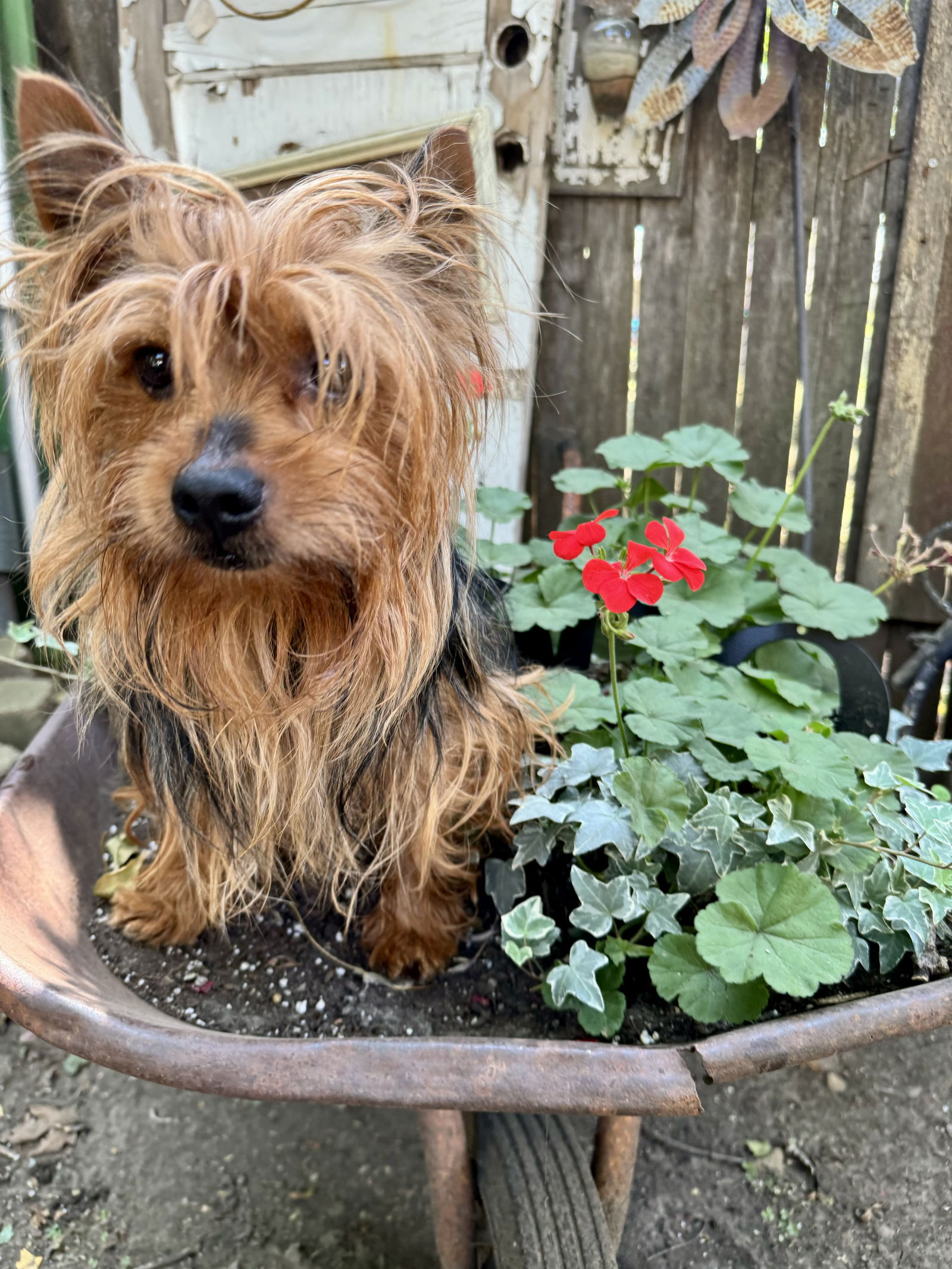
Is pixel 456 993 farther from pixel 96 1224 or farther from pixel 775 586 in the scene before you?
pixel 775 586

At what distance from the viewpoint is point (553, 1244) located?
1287mm

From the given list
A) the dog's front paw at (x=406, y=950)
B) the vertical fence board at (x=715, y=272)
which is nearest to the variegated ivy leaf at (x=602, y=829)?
the dog's front paw at (x=406, y=950)

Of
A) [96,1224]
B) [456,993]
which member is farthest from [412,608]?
[96,1224]

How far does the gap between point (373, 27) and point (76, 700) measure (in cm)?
191

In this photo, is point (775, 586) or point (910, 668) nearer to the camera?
point (775, 586)

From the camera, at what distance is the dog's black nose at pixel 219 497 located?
104 centimetres

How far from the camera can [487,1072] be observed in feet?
3.52

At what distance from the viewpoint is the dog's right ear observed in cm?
112

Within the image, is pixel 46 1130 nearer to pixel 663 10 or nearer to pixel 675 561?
pixel 675 561

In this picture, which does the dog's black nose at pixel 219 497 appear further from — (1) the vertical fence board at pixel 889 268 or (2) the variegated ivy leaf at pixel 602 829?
(1) the vertical fence board at pixel 889 268

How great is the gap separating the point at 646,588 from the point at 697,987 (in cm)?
58

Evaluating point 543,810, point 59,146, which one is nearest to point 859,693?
point 543,810

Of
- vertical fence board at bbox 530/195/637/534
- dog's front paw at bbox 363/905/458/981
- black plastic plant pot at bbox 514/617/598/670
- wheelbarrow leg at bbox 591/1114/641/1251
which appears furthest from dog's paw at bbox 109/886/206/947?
vertical fence board at bbox 530/195/637/534

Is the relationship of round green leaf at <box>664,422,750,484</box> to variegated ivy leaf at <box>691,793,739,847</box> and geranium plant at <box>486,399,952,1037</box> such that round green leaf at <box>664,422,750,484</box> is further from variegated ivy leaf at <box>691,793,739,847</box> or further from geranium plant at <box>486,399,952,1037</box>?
variegated ivy leaf at <box>691,793,739,847</box>
